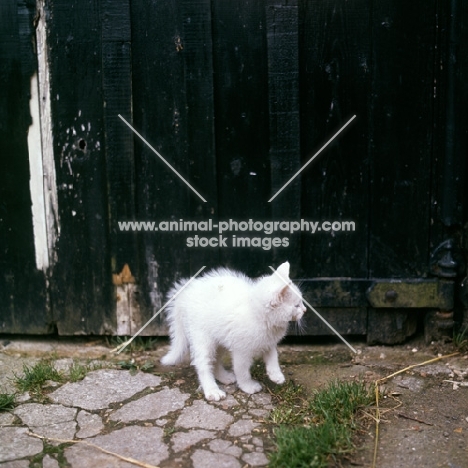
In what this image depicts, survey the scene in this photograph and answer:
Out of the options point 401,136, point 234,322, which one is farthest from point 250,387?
point 401,136

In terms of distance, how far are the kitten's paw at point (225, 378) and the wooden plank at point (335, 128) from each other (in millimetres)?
694

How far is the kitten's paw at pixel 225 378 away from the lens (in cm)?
350

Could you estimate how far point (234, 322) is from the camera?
10.7ft

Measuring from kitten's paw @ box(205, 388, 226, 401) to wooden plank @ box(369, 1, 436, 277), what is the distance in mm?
1055

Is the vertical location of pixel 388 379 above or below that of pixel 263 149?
below

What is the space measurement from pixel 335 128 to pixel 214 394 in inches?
56.9

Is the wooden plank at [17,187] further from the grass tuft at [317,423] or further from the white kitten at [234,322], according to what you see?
the grass tuft at [317,423]

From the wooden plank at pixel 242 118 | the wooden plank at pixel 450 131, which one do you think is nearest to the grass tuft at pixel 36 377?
the wooden plank at pixel 242 118

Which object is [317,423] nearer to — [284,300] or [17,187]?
[284,300]

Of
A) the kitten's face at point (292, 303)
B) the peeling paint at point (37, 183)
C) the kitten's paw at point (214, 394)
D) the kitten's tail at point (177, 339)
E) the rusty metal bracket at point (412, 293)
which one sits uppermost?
the peeling paint at point (37, 183)

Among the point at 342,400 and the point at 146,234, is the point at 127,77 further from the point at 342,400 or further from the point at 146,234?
the point at 342,400

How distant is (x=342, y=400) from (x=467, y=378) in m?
0.76

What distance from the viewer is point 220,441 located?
2990 mm

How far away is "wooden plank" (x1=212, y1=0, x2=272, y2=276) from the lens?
357cm
